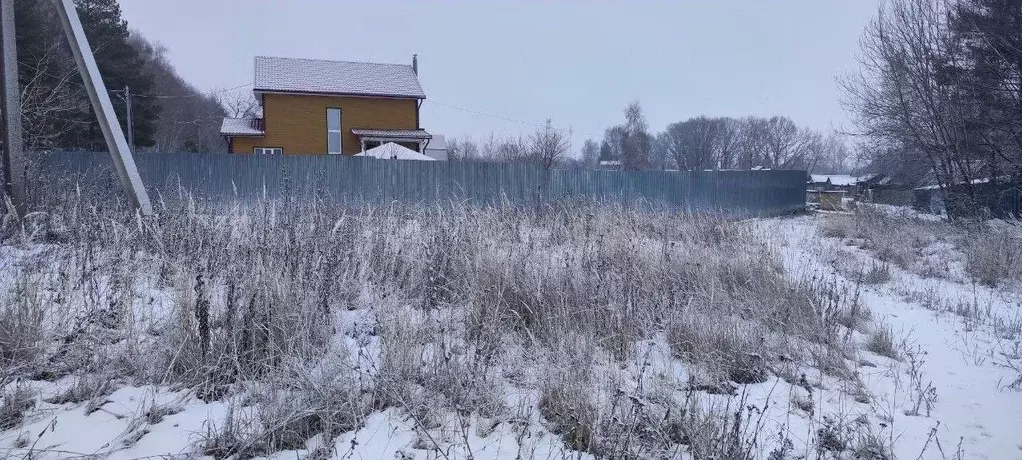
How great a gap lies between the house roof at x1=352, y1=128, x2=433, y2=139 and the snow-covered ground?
61.1 feet

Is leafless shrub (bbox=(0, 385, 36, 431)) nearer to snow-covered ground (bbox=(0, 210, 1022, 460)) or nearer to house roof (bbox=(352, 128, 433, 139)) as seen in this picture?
snow-covered ground (bbox=(0, 210, 1022, 460))

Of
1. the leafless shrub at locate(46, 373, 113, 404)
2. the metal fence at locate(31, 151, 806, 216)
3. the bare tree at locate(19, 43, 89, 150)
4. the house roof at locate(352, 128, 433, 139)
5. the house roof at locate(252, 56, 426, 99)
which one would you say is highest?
the house roof at locate(252, 56, 426, 99)

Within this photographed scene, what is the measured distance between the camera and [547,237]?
638 cm

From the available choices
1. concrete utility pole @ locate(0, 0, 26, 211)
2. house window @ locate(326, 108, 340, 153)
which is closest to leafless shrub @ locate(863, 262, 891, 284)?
concrete utility pole @ locate(0, 0, 26, 211)

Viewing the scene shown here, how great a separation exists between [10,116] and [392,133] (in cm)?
1670

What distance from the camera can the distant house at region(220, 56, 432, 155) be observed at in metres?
22.5

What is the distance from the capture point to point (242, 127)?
2370 cm

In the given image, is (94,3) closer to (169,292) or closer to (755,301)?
(169,292)

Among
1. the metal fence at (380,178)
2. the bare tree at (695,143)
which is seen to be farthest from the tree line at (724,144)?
the metal fence at (380,178)

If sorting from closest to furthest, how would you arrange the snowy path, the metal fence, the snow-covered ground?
1. the snow-covered ground
2. the snowy path
3. the metal fence

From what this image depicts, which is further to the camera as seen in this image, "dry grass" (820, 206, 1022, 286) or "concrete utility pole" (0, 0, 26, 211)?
"dry grass" (820, 206, 1022, 286)

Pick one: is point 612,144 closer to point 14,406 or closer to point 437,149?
point 437,149

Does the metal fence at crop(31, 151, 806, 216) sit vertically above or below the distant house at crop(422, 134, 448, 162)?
below

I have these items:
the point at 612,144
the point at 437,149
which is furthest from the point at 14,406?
the point at 612,144
